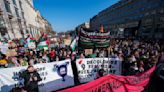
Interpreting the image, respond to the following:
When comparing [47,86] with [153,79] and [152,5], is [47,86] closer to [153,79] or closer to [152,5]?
[153,79]

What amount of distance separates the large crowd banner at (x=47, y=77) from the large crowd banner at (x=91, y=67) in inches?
16.0

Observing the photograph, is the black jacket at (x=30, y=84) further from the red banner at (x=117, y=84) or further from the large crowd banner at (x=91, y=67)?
the large crowd banner at (x=91, y=67)

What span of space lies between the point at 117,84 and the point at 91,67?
2452 mm

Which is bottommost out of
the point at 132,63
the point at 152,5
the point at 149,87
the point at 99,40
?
the point at 149,87

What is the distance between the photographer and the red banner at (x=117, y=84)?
5898 millimetres

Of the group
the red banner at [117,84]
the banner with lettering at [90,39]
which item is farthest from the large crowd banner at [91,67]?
the red banner at [117,84]

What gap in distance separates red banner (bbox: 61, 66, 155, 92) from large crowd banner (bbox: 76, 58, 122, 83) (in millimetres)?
1937

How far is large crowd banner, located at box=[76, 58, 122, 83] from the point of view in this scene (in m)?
8.65

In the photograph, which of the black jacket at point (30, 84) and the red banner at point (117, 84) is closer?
the red banner at point (117, 84)

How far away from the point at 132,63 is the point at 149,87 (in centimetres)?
125

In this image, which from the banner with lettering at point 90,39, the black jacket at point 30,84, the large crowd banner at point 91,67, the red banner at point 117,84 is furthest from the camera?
the banner with lettering at point 90,39

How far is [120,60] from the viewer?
901 centimetres

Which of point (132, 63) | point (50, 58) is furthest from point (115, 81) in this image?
point (50, 58)

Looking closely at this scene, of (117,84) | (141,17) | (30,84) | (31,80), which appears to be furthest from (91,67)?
(141,17)
